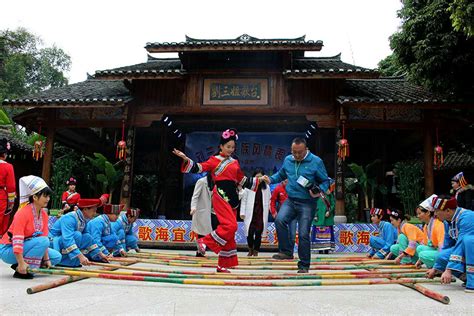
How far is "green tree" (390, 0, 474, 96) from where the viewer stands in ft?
31.8

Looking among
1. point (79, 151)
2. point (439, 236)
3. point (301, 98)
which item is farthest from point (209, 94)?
point (439, 236)

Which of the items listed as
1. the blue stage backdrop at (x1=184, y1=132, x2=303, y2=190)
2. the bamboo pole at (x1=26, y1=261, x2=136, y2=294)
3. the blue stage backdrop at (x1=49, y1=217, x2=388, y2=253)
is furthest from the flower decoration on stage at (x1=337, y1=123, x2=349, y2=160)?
the bamboo pole at (x1=26, y1=261, x2=136, y2=294)

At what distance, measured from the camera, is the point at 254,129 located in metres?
13.4

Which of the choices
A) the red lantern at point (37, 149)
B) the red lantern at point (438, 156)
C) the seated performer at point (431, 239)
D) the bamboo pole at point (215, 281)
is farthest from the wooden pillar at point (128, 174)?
the red lantern at point (438, 156)

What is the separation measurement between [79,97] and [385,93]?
26.9ft

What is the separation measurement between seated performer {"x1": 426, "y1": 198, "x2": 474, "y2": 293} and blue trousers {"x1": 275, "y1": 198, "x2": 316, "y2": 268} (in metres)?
1.29

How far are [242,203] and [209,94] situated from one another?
429 centimetres

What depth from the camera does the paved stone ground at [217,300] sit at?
9.04 ft

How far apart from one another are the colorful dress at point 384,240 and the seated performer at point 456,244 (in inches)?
98.8

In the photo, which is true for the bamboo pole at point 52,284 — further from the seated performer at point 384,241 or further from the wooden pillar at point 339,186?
Answer: the wooden pillar at point 339,186

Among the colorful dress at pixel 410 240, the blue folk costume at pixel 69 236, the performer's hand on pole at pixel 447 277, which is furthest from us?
the colorful dress at pixel 410 240

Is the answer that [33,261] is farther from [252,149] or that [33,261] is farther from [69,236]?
[252,149]

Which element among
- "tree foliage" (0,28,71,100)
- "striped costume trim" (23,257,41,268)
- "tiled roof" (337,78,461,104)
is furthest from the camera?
"tree foliage" (0,28,71,100)

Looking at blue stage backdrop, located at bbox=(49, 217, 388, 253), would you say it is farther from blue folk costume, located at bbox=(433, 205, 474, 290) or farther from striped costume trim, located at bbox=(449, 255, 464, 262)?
striped costume trim, located at bbox=(449, 255, 464, 262)
